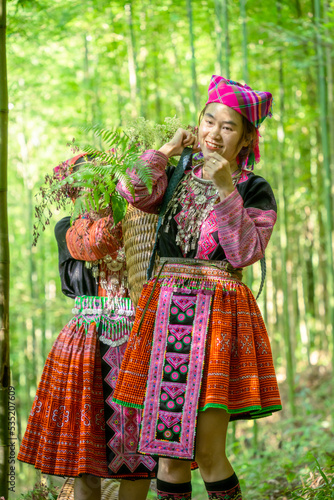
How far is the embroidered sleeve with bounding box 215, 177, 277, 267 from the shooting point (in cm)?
193

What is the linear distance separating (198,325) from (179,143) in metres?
0.77

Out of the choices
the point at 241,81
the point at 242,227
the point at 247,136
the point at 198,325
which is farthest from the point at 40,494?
the point at 241,81

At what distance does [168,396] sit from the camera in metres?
2.05

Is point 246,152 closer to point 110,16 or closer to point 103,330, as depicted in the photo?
point 103,330

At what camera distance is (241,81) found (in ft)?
30.2

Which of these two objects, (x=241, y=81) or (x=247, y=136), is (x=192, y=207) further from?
(x=241, y=81)

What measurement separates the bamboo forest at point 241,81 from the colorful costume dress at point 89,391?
2336 millimetres

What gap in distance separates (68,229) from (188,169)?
702 millimetres

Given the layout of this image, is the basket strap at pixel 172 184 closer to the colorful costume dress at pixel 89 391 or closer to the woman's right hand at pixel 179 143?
the woman's right hand at pixel 179 143

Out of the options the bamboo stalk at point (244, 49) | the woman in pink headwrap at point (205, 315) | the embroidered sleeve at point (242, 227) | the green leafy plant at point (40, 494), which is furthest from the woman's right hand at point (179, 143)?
the bamboo stalk at point (244, 49)

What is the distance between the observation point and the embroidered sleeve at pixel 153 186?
7.12ft

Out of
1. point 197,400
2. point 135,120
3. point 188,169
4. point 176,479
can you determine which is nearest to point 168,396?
point 197,400

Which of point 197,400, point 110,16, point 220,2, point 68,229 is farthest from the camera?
point 110,16

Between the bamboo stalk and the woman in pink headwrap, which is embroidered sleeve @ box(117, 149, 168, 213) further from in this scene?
the bamboo stalk
